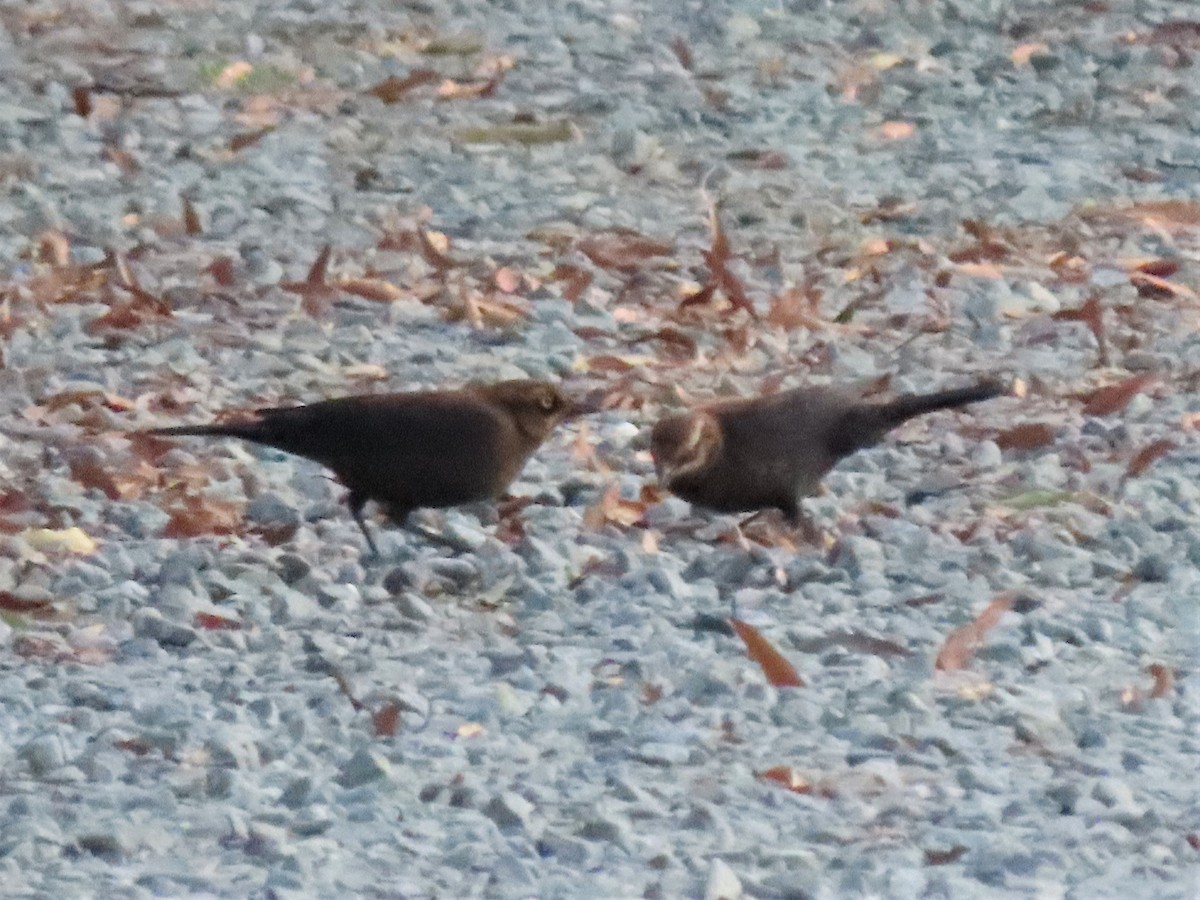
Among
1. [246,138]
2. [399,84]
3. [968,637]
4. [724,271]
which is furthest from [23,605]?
[399,84]

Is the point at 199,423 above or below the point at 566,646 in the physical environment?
below

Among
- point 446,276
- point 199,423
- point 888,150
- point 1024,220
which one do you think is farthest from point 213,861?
point 888,150

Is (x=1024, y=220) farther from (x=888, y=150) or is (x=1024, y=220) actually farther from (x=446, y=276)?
(x=446, y=276)

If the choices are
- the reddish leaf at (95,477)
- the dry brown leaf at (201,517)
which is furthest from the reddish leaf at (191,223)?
the dry brown leaf at (201,517)

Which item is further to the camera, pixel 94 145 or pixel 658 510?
pixel 94 145

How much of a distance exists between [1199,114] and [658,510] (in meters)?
6.07

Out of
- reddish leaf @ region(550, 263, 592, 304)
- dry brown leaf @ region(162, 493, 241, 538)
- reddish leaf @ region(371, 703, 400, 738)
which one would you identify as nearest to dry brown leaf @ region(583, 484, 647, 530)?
dry brown leaf @ region(162, 493, 241, 538)

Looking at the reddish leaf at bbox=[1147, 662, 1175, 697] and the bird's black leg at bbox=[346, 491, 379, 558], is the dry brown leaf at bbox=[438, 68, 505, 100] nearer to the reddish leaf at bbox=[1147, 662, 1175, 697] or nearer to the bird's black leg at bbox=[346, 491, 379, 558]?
the bird's black leg at bbox=[346, 491, 379, 558]

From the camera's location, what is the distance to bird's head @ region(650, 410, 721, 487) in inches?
275

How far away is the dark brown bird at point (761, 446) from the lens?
277 inches

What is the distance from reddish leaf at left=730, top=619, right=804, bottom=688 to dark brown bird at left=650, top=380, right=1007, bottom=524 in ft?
1.86

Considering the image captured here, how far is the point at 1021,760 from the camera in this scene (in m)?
5.78

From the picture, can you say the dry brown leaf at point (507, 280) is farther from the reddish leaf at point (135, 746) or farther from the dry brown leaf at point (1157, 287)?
the reddish leaf at point (135, 746)

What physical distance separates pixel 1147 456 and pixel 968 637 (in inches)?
66.8
